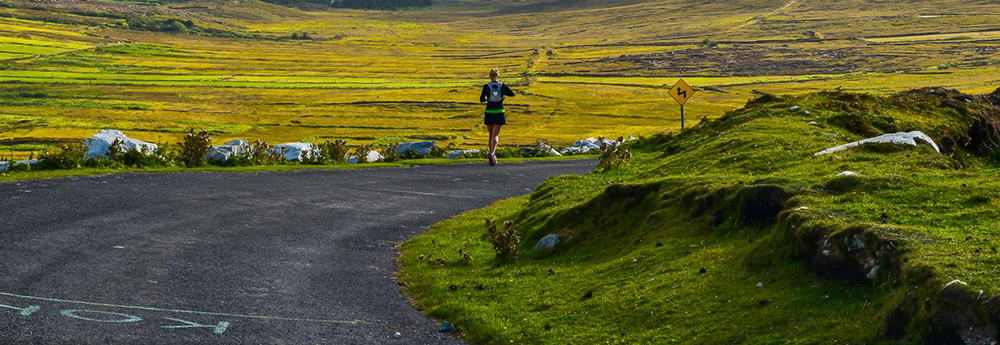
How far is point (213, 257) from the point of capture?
61.5 ft

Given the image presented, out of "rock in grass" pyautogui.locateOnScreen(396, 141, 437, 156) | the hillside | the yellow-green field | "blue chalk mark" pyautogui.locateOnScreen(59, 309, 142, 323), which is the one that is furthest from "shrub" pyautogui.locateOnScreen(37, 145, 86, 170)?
the yellow-green field

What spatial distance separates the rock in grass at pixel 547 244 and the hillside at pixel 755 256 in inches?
4.7

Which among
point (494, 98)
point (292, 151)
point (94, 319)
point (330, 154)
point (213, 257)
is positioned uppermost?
point (94, 319)

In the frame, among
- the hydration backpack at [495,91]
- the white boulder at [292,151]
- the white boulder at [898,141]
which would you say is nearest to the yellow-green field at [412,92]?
the white boulder at [292,151]

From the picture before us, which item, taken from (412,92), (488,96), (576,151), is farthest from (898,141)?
(412,92)

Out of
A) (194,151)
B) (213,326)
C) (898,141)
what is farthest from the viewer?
(194,151)

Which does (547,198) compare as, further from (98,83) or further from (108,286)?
(98,83)

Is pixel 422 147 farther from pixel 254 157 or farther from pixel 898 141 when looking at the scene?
pixel 898 141

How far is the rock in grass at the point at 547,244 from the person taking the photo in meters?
18.8

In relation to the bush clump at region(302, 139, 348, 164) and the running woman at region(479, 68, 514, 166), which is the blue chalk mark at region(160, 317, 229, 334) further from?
the bush clump at region(302, 139, 348, 164)

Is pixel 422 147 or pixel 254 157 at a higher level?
pixel 254 157

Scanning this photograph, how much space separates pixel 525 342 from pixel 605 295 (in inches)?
66.3

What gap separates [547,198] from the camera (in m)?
23.9

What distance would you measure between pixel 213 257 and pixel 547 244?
5.59 m
